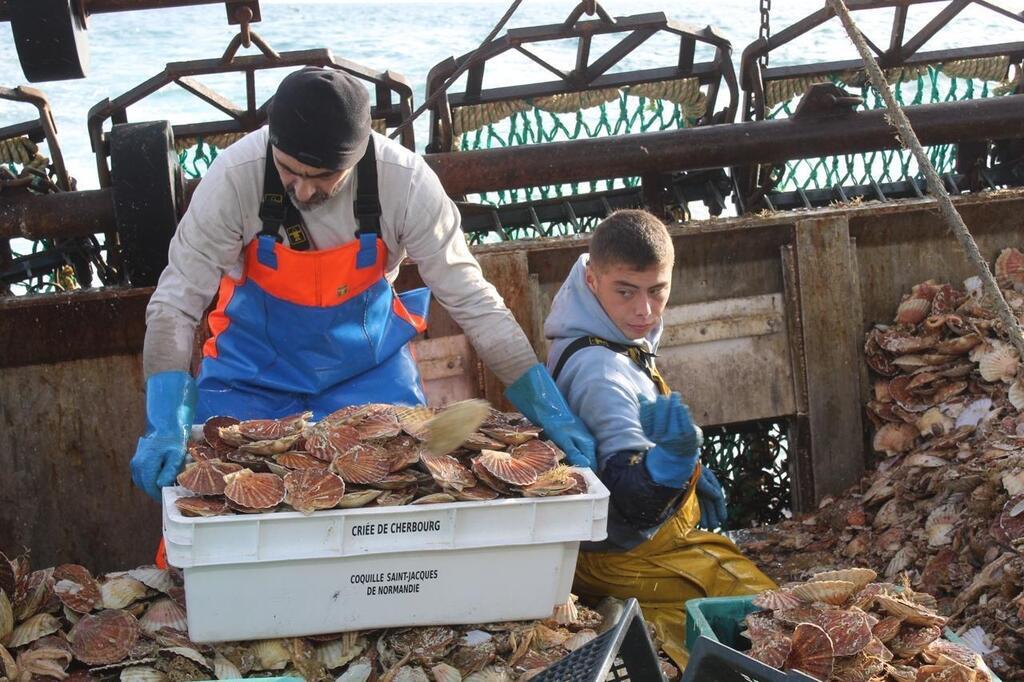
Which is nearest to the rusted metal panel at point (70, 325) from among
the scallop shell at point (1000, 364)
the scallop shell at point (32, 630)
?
the scallop shell at point (32, 630)

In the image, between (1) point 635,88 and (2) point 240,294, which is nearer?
(2) point 240,294

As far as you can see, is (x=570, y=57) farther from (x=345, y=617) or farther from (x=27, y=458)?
(x=345, y=617)

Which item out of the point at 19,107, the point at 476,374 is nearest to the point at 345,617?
the point at 476,374

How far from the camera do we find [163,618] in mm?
2918

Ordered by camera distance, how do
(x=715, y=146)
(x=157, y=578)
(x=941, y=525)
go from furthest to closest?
(x=715, y=146), (x=941, y=525), (x=157, y=578)

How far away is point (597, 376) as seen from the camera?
3.22 m

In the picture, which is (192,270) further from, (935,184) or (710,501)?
(935,184)

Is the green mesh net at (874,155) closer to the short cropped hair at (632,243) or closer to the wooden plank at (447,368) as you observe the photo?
the wooden plank at (447,368)

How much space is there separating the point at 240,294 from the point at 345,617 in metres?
0.99

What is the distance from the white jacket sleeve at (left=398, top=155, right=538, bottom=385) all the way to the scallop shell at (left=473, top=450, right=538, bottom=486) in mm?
573

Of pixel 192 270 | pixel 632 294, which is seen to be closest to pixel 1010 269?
pixel 632 294

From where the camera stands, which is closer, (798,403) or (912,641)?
(912,641)

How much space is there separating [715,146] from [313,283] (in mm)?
1882

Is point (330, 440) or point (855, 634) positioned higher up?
point (330, 440)
